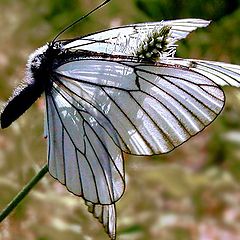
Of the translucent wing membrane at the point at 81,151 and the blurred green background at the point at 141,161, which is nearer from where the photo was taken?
the translucent wing membrane at the point at 81,151

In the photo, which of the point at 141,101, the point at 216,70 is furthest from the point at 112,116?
the point at 216,70

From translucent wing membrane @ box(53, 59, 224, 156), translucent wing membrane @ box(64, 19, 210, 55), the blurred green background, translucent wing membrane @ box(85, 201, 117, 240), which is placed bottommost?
translucent wing membrane @ box(85, 201, 117, 240)

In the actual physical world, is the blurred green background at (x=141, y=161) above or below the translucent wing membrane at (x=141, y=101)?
above

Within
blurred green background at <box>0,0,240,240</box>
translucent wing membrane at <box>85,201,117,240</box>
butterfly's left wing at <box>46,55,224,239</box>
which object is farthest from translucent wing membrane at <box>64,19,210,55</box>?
blurred green background at <box>0,0,240,240</box>

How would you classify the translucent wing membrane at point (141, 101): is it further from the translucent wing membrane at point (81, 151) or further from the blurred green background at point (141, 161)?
the blurred green background at point (141, 161)

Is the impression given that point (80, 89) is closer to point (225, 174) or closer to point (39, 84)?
point (39, 84)

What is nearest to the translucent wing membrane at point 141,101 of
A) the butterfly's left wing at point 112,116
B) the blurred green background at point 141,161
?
the butterfly's left wing at point 112,116

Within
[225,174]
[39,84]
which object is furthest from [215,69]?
[225,174]

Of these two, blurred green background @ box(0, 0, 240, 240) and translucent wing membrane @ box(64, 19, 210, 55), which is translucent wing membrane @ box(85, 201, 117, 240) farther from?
blurred green background @ box(0, 0, 240, 240)

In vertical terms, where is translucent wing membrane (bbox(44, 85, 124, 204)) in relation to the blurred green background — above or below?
below
